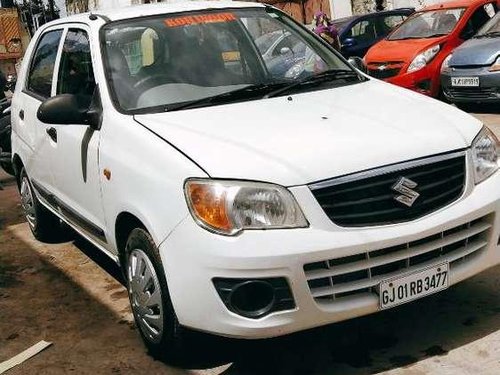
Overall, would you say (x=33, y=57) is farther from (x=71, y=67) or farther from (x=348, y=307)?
(x=348, y=307)

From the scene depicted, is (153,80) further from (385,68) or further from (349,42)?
(349,42)

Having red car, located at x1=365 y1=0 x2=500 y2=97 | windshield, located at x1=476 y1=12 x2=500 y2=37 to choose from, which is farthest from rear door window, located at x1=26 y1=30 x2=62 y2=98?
windshield, located at x1=476 y1=12 x2=500 y2=37

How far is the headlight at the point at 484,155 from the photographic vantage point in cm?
318

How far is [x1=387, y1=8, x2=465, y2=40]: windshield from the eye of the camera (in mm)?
10775

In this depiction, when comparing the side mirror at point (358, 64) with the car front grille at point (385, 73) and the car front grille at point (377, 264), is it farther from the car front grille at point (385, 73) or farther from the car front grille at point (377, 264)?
the car front grille at point (385, 73)

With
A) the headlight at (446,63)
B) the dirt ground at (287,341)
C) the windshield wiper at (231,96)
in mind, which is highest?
the windshield wiper at (231,96)

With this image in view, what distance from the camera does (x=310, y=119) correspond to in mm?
3264

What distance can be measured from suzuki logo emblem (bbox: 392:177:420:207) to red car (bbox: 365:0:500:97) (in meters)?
7.46

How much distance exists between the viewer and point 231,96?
12.1 ft

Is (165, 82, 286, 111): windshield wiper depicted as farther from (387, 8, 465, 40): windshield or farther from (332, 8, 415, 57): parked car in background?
(332, 8, 415, 57): parked car in background

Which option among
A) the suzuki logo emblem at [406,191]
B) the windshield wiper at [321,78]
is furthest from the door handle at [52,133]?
the suzuki logo emblem at [406,191]

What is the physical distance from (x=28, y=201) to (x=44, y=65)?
125 centimetres

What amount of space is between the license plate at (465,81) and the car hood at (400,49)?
0.96m

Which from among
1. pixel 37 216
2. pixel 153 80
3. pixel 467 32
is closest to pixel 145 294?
pixel 153 80
